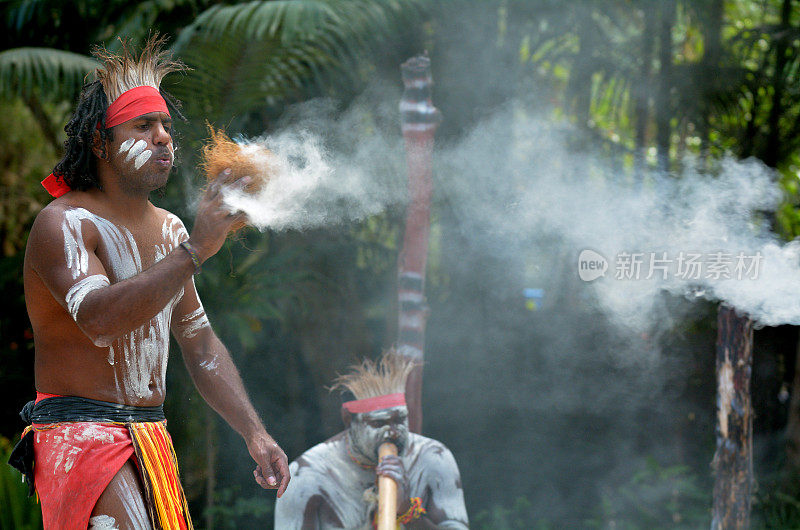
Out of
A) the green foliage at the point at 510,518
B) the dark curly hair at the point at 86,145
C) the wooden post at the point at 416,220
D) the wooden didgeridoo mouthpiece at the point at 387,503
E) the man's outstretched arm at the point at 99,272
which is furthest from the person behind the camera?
the green foliage at the point at 510,518

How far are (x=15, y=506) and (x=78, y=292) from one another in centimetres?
268

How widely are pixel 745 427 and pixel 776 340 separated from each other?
1082 mm

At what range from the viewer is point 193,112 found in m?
4.00

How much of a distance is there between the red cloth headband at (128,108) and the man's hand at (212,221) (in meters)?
0.27

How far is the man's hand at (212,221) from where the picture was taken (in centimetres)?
171

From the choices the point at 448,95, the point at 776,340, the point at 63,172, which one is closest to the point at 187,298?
the point at 63,172

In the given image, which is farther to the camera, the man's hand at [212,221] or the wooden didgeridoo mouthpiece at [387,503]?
the wooden didgeridoo mouthpiece at [387,503]

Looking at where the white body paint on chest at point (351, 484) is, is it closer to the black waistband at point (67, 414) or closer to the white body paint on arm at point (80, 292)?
the black waistband at point (67, 414)

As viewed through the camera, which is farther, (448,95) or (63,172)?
(448,95)

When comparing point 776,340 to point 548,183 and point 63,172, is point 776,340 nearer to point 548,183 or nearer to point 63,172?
point 548,183

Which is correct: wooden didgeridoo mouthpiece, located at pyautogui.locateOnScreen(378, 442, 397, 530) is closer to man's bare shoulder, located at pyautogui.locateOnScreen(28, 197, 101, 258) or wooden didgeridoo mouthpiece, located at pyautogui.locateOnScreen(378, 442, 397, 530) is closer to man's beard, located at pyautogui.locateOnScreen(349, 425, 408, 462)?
man's beard, located at pyautogui.locateOnScreen(349, 425, 408, 462)

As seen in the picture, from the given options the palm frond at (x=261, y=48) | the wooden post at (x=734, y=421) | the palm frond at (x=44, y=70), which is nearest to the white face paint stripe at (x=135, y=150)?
the palm frond at (x=261, y=48)

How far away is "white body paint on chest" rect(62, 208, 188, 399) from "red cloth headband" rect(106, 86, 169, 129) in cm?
24

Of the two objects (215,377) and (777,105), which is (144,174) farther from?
(777,105)
